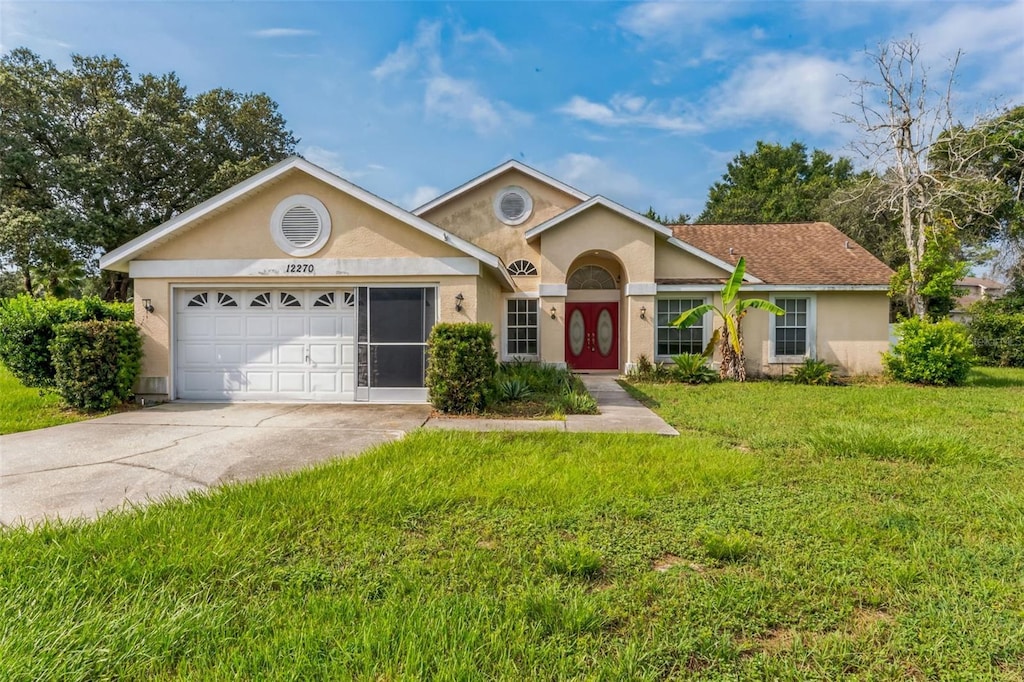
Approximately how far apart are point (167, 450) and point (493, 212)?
12.8 m

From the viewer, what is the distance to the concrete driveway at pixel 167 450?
480 cm

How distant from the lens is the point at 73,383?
8.81 meters

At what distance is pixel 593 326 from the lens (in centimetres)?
1636

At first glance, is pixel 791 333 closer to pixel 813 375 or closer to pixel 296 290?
pixel 813 375

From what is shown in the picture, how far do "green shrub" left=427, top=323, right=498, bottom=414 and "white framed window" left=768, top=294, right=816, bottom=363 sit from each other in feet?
35.4

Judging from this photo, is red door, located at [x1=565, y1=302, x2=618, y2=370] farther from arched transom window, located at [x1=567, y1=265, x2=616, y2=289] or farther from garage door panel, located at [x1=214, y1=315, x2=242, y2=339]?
garage door panel, located at [x1=214, y1=315, x2=242, y2=339]

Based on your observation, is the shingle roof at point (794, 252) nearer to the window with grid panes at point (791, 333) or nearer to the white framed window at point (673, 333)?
the window with grid panes at point (791, 333)

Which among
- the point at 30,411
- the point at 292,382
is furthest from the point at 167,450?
the point at 30,411

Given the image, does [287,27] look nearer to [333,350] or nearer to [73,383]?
[333,350]

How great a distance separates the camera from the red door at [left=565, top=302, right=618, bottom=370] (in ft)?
53.4

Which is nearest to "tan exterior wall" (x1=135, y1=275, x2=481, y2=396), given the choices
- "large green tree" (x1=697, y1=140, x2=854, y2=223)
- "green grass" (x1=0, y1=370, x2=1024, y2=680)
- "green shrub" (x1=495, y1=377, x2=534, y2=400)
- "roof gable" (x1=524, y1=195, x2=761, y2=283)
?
"green shrub" (x1=495, y1=377, x2=534, y2=400)

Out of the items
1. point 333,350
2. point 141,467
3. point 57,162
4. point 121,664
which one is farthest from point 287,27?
point 57,162

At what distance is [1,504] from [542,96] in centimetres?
1649

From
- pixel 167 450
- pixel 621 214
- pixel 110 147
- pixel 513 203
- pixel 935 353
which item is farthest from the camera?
pixel 110 147
